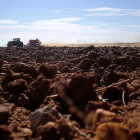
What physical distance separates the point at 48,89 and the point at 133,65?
477cm

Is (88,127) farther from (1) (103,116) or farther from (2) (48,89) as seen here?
(2) (48,89)

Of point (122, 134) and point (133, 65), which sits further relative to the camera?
point (133, 65)

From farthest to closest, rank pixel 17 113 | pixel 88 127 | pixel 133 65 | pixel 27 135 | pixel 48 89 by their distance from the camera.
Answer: pixel 133 65 < pixel 48 89 < pixel 17 113 < pixel 88 127 < pixel 27 135

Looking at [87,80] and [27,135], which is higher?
[87,80]

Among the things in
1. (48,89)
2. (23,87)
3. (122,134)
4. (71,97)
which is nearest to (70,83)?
(71,97)

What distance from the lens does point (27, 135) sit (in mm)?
2283

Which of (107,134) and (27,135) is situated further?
(27,135)

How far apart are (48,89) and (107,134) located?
200 cm

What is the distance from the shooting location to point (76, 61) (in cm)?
838

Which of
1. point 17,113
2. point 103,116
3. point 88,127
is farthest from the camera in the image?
point 17,113

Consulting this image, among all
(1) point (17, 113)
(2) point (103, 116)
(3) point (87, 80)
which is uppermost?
(3) point (87, 80)

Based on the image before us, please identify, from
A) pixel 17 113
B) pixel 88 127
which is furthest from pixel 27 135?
pixel 17 113

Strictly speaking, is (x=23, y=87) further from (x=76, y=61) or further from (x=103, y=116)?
(x=76, y=61)

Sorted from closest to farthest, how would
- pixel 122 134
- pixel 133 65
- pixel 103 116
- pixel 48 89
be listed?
1. pixel 122 134
2. pixel 103 116
3. pixel 48 89
4. pixel 133 65
